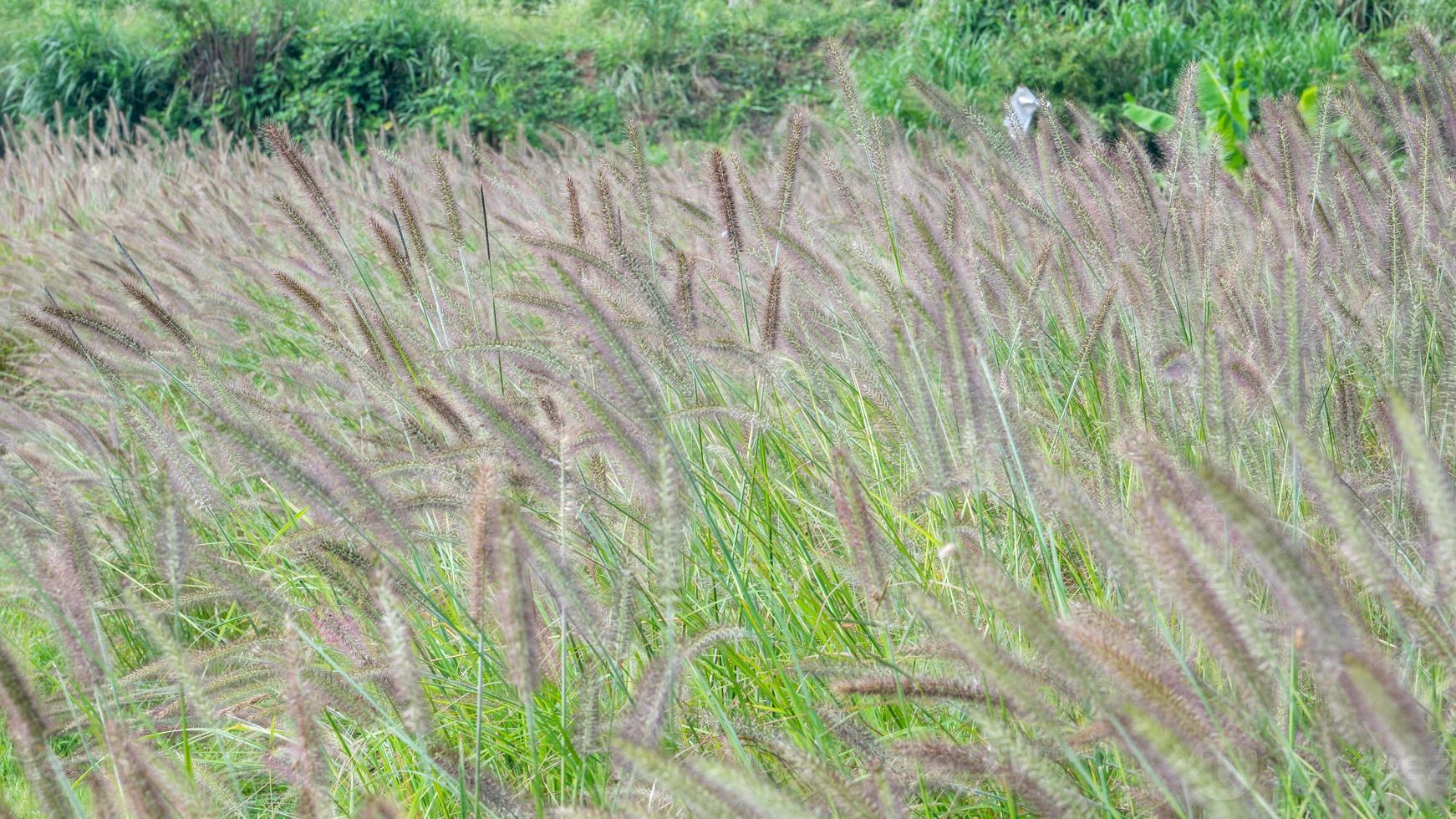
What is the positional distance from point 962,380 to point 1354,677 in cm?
67

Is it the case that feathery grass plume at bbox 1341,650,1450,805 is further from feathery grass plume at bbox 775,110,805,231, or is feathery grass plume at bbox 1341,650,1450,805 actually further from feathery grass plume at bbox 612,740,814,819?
feathery grass plume at bbox 775,110,805,231

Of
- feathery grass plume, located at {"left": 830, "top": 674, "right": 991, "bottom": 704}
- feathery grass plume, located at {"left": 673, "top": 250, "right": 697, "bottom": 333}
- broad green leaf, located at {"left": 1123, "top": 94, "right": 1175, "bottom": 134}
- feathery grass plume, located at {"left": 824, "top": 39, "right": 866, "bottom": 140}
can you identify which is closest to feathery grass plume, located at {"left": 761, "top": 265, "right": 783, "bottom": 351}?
feathery grass plume, located at {"left": 673, "top": 250, "right": 697, "bottom": 333}

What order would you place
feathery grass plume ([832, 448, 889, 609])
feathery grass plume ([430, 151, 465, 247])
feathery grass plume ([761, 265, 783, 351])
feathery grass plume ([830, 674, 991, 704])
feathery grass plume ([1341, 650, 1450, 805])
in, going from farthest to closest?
feathery grass plume ([430, 151, 465, 247])
feathery grass plume ([761, 265, 783, 351])
feathery grass plume ([832, 448, 889, 609])
feathery grass plume ([830, 674, 991, 704])
feathery grass plume ([1341, 650, 1450, 805])

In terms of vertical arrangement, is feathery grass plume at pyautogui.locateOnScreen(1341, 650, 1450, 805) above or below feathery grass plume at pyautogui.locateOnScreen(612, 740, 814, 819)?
above

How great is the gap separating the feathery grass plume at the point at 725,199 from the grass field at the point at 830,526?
0.6 inches

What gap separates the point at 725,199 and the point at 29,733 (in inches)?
50.0

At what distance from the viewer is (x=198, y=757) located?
2035 mm

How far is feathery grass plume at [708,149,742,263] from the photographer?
1.92 m

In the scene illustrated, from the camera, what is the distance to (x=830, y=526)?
216cm

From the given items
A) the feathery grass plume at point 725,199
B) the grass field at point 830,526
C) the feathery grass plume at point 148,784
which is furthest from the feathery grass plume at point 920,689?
the feathery grass plume at point 725,199

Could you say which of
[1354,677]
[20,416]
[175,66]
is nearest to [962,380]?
[1354,677]

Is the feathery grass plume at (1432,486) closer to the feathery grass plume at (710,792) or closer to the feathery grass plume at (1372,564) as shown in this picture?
the feathery grass plume at (1372,564)

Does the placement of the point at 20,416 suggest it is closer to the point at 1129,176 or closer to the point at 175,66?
the point at 1129,176

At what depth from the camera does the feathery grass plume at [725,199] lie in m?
1.92
